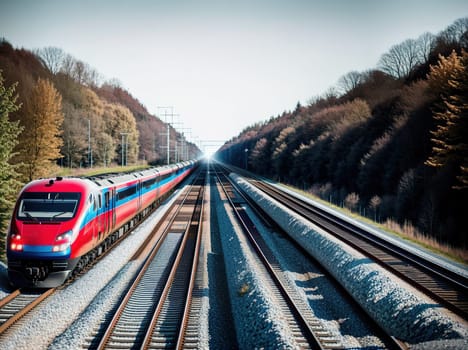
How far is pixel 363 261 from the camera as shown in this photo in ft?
45.4

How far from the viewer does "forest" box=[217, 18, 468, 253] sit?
23.4 m

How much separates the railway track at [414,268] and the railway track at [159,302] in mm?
6619

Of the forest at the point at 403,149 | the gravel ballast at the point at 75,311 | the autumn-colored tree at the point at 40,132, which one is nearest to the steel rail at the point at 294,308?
the gravel ballast at the point at 75,311

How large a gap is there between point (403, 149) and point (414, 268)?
66.9 ft

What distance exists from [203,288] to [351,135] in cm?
3685

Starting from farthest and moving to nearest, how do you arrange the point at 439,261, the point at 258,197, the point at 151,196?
the point at 258,197, the point at 151,196, the point at 439,261

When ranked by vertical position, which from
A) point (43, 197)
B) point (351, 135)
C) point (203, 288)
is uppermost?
point (351, 135)

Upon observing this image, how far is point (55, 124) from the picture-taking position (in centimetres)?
4266

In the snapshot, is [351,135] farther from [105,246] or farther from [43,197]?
[43,197]

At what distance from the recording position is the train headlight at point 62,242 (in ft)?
37.6

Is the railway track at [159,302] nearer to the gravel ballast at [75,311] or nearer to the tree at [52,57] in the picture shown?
the gravel ballast at [75,311]

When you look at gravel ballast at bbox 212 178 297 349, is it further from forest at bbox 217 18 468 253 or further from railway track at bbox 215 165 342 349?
forest at bbox 217 18 468 253

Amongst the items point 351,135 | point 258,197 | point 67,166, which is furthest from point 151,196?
point 67,166

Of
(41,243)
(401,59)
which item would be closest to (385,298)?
(41,243)
